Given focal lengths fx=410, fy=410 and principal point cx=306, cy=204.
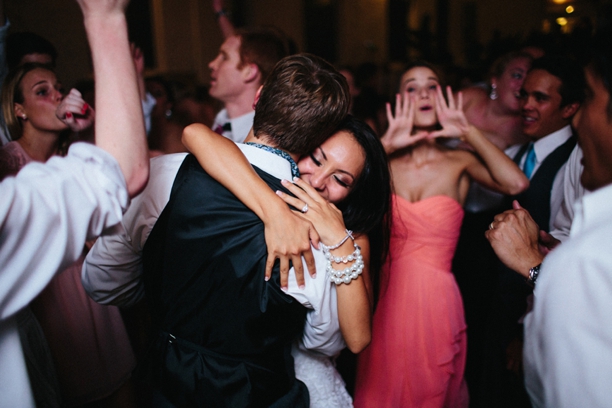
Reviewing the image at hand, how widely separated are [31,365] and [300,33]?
7.76m

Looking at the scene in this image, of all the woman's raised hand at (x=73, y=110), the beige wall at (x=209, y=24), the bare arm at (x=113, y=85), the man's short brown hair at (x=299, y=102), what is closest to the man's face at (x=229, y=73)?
the woman's raised hand at (x=73, y=110)

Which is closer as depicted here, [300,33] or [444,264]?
[444,264]

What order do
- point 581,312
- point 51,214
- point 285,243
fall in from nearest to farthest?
1. point 51,214
2. point 581,312
3. point 285,243

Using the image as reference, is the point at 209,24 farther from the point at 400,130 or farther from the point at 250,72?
the point at 400,130

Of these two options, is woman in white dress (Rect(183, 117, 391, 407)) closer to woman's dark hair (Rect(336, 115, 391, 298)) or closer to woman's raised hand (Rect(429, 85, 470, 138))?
woman's dark hair (Rect(336, 115, 391, 298))

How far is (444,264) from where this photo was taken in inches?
76.9

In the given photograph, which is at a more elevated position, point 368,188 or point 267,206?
point 267,206

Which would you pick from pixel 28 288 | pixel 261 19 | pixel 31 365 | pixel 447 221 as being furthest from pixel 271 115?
pixel 261 19

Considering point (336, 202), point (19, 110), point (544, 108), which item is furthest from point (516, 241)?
point (19, 110)

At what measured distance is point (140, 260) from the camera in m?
1.11

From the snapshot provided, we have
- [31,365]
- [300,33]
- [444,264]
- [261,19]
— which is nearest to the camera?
[31,365]

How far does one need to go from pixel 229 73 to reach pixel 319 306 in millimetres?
1604

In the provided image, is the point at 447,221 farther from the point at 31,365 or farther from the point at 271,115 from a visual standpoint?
the point at 31,365

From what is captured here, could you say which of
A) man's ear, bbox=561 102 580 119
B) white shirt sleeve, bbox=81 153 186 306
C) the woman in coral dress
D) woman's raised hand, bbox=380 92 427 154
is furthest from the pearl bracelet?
man's ear, bbox=561 102 580 119
